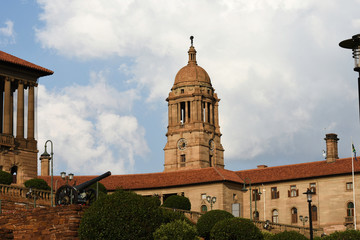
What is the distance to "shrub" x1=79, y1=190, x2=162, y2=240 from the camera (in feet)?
144

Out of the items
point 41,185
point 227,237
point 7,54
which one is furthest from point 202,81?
point 227,237

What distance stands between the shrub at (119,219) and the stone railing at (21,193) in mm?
18006

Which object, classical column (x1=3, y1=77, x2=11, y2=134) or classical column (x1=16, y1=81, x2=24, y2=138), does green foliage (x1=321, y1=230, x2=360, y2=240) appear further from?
classical column (x1=3, y1=77, x2=11, y2=134)

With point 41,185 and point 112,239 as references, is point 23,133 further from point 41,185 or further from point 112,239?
point 112,239

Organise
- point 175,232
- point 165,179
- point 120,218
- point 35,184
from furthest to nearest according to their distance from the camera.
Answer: point 165,179, point 35,184, point 175,232, point 120,218

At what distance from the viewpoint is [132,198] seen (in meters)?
45.2

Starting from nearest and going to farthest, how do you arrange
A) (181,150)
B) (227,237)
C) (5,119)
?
(227,237) → (5,119) → (181,150)

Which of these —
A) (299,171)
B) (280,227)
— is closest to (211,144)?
(299,171)

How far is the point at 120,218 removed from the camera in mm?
44125

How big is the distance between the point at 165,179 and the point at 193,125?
88.3 ft

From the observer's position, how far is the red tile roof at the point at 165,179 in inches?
4186

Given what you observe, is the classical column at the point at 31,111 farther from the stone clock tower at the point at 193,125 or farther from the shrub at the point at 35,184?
the stone clock tower at the point at 193,125

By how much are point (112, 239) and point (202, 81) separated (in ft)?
315

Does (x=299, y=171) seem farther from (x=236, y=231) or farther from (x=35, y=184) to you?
(x=236, y=231)
